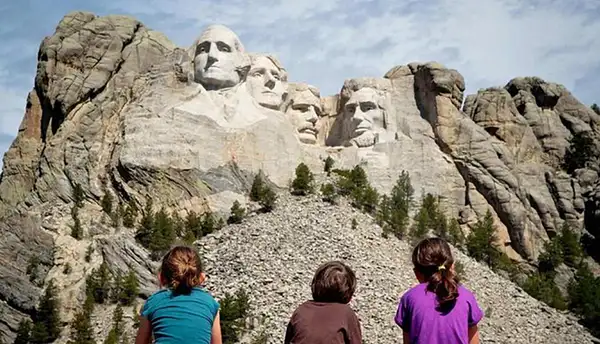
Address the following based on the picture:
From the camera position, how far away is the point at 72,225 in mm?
27469

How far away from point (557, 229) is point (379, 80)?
8.39 m

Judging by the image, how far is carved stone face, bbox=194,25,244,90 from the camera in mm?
30734

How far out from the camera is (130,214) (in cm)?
2797

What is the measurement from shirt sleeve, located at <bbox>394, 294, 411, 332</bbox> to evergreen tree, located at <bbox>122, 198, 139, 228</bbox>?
22.2m

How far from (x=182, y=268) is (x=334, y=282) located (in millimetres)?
951

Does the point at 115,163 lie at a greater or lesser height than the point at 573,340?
greater

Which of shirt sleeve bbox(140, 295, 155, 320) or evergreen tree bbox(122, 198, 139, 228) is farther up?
evergreen tree bbox(122, 198, 139, 228)

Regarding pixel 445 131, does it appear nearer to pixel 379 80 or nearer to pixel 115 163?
pixel 379 80

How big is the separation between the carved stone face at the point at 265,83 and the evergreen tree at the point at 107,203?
6.17 metres

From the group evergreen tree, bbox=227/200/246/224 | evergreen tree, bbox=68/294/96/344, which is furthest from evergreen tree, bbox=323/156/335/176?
evergreen tree, bbox=68/294/96/344

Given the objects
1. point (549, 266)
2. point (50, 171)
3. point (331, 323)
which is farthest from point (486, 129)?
point (331, 323)

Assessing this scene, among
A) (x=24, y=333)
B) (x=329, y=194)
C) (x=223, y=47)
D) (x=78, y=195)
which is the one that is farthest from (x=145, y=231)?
(x=223, y=47)

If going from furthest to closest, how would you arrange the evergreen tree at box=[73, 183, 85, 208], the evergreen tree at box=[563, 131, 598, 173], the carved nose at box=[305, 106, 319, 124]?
the evergreen tree at box=[563, 131, 598, 173] < the carved nose at box=[305, 106, 319, 124] < the evergreen tree at box=[73, 183, 85, 208]

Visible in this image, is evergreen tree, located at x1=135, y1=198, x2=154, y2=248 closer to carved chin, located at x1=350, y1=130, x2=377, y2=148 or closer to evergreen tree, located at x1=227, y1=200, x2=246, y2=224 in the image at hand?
evergreen tree, located at x1=227, y1=200, x2=246, y2=224
